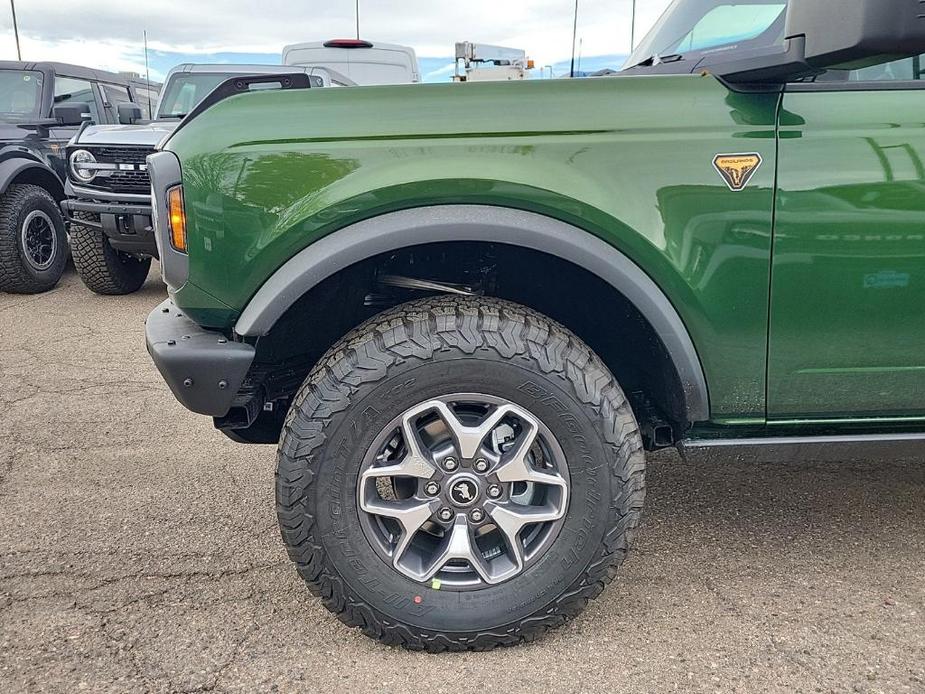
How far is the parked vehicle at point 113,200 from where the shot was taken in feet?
19.9

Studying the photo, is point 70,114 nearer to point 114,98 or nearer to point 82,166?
point 82,166

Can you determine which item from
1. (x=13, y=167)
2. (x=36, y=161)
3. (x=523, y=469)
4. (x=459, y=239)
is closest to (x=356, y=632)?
(x=523, y=469)

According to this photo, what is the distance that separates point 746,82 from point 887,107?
37 cm

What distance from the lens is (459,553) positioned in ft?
6.77

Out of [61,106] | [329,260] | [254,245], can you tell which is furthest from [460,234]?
[61,106]

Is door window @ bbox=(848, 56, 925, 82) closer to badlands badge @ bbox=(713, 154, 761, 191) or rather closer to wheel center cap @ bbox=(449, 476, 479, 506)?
badlands badge @ bbox=(713, 154, 761, 191)

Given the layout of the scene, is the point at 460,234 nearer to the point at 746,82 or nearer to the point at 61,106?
the point at 746,82

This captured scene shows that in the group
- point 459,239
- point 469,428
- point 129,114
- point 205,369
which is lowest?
point 469,428

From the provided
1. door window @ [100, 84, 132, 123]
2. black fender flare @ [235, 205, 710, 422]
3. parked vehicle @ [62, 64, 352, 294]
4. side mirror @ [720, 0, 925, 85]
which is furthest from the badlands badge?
door window @ [100, 84, 132, 123]

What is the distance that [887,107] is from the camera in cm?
195

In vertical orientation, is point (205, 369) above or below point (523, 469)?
above

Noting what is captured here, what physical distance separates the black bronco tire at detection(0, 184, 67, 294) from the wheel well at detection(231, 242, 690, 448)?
5.64 metres

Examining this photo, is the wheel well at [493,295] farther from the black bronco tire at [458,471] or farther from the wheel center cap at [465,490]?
the wheel center cap at [465,490]

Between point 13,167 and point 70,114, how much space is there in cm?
71
